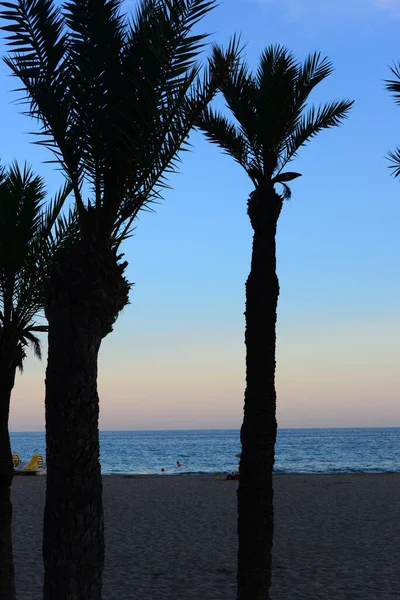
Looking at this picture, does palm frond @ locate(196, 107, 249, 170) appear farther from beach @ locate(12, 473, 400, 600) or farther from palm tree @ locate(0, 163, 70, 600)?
beach @ locate(12, 473, 400, 600)

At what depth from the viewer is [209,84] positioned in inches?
326

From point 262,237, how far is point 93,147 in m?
3.36

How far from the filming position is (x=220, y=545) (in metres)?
17.4

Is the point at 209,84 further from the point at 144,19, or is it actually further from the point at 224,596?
the point at 224,596

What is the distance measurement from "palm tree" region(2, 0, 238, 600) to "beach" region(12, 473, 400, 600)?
6.39 meters

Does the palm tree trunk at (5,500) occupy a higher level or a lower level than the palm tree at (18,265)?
lower

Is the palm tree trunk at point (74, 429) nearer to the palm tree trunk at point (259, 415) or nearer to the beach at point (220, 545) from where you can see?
the palm tree trunk at point (259, 415)

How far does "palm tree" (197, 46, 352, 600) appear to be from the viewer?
9430mm

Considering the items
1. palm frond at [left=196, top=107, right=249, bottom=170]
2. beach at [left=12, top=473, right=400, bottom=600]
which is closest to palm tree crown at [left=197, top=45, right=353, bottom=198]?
palm frond at [left=196, top=107, right=249, bottom=170]

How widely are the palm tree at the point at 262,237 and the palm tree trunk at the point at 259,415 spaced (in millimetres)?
14

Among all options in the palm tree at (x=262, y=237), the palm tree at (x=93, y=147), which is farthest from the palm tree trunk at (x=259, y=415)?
the palm tree at (x=93, y=147)

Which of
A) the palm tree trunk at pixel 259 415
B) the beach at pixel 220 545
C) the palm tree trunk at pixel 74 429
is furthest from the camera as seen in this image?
the beach at pixel 220 545

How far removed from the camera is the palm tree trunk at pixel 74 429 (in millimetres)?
6969

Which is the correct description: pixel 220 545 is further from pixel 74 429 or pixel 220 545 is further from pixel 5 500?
pixel 74 429
